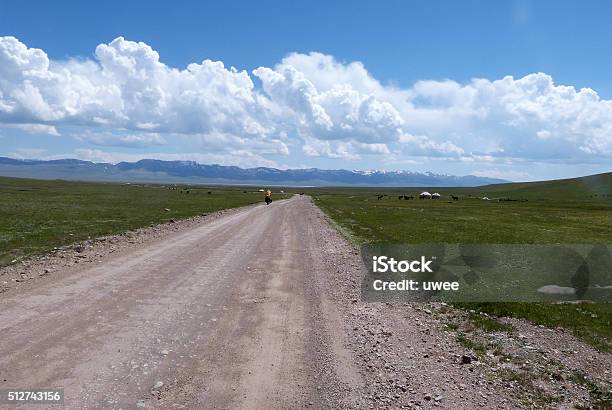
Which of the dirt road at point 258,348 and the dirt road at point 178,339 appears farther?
the dirt road at point 258,348

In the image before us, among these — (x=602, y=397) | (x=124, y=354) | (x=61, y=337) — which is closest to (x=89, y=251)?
(x=61, y=337)

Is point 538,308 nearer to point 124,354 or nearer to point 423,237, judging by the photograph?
point 124,354

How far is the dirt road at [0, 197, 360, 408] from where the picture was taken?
820cm

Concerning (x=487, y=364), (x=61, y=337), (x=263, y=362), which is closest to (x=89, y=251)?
(x=61, y=337)

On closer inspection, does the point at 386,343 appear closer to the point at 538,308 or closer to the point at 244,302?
the point at 244,302

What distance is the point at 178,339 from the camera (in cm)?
1074

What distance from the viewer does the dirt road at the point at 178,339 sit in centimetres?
820

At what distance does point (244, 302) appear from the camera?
14.3 meters

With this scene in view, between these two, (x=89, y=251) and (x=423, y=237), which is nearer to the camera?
(x=89, y=251)

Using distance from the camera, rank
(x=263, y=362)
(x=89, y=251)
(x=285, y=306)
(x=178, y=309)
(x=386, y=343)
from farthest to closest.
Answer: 1. (x=89, y=251)
2. (x=285, y=306)
3. (x=178, y=309)
4. (x=386, y=343)
5. (x=263, y=362)

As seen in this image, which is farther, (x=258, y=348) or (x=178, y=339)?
(x=178, y=339)

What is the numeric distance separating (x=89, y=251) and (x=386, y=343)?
18.1 meters

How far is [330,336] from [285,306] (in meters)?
2.86

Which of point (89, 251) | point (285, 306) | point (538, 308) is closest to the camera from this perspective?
point (285, 306)
